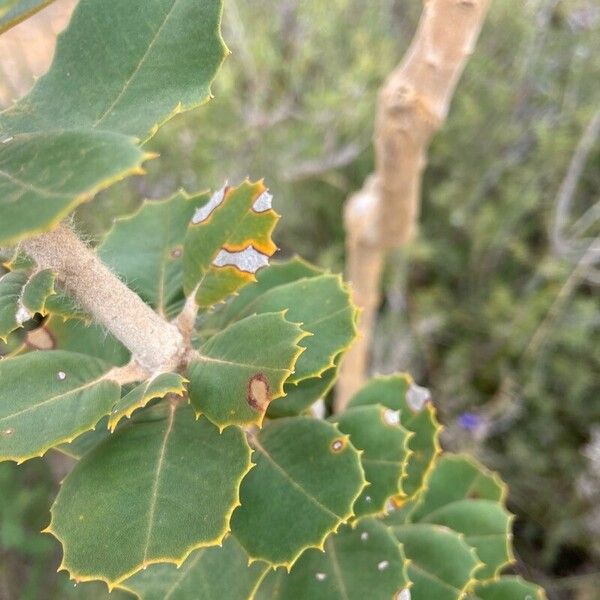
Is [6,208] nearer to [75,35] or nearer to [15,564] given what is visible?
[75,35]

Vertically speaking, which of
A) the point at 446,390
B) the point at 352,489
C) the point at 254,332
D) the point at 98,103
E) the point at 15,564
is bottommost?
the point at 446,390

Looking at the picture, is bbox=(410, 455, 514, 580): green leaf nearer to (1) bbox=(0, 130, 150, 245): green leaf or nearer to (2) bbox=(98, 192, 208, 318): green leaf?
(2) bbox=(98, 192, 208, 318): green leaf

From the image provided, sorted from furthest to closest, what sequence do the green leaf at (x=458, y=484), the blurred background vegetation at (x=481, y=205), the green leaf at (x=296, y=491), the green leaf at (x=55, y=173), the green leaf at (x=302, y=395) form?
the blurred background vegetation at (x=481, y=205), the green leaf at (x=458, y=484), the green leaf at (x=302, y=395), the green leaf at (x=296, y=491), the green leaf at (x=55, y=173)

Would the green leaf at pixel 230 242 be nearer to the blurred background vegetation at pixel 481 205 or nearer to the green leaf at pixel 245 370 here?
the green leaf at pixel 245 370

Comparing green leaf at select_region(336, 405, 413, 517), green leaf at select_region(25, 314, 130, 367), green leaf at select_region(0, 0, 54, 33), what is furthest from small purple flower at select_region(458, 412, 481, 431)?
green leaf at select_region(0, 0, 54, 33)

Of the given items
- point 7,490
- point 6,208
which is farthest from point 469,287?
point 6,208

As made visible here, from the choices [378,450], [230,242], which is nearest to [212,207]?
[230,242]

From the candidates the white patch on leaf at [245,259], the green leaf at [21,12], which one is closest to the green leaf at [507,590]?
the white patch on leaf at [245,259]
